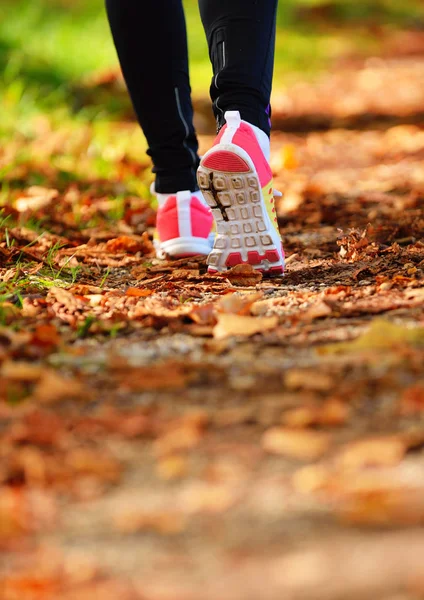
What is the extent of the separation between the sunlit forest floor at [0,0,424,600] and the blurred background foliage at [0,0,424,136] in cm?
76

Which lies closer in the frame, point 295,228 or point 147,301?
point 147,301

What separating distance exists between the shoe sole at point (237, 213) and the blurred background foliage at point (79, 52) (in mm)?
503

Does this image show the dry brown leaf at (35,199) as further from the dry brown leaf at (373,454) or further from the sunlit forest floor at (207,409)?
the dry brown leaf at (373,454)

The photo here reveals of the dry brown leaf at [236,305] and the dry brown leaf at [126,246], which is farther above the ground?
the dry brown leaf at [126,246]

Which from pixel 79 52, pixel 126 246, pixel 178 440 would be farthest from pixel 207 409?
pixel 79 52

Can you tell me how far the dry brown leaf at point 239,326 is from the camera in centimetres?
179

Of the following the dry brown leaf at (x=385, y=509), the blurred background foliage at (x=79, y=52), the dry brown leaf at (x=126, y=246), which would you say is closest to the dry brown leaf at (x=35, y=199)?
the dry brown leaf at (x=126, y=246)

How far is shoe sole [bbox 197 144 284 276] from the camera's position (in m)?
2.10

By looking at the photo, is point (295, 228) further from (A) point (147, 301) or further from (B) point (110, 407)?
(B) point (110, 407)

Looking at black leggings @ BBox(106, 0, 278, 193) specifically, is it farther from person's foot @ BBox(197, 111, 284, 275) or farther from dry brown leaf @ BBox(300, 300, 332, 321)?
dry brown leaf @ BBox(300, 300, 332, 321)

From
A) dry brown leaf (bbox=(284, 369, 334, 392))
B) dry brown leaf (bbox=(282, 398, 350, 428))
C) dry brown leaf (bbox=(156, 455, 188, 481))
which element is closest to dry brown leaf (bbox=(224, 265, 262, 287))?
dry brown leaf (bbox=(284, 369, 334, 392))

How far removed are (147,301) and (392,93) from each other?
5.05m

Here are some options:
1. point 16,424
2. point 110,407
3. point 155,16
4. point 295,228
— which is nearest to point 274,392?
point 110,407

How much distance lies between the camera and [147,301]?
2088 mm
